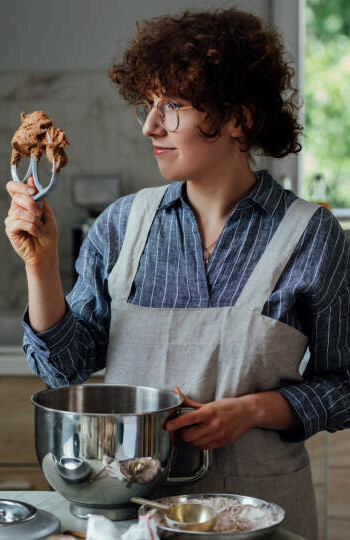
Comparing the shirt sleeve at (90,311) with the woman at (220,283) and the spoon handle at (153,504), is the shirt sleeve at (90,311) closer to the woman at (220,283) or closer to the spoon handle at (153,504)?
the woman at (220,283)

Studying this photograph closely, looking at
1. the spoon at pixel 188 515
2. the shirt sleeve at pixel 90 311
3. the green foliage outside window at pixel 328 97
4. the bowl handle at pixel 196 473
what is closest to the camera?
the spoon at pixel 188 515

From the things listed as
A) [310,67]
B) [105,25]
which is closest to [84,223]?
[105,25]

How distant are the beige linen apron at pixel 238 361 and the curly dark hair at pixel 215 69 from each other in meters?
0.19

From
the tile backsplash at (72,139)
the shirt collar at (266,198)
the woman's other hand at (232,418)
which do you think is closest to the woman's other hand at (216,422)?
the woman's other hand at (232,418)

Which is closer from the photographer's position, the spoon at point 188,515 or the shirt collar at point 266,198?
the spoon at point 188,515

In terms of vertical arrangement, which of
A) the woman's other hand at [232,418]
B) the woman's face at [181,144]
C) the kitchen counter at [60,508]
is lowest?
the kitchen counter at [60,508]

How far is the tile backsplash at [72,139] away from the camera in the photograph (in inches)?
112

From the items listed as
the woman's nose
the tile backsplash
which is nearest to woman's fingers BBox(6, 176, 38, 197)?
the woman's nose

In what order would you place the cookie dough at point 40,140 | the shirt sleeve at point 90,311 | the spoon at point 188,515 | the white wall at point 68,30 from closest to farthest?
the spoon at point 188,515, the cookie dough at point 40,140, the shirt sleeve at point 90,311, the white wall at point 68,30

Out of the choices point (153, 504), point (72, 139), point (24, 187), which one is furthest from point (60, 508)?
point (72, 139)

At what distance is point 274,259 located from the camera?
1.27m

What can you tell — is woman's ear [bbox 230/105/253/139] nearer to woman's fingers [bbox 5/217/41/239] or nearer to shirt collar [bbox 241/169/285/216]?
shirt collar [bbox 241/169/285/216]

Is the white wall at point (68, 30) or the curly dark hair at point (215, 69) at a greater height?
the white wall at point (68, 30)

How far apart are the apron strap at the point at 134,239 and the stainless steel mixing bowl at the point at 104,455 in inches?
13.5
